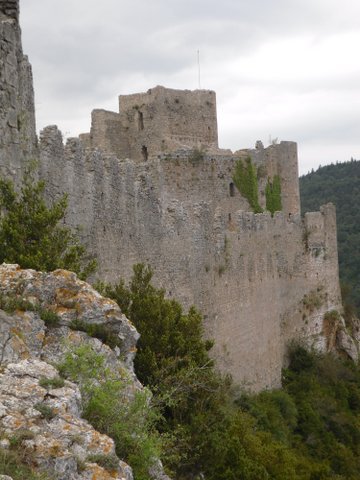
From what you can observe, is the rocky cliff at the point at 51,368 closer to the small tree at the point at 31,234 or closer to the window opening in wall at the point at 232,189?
the small tree at the point at 31,234

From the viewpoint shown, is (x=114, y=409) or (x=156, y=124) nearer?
(x=114, y=409)

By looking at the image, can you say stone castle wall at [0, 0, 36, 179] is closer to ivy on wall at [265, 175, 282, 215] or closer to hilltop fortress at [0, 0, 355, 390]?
hilltop fortress at [0, 0, 355, 390]

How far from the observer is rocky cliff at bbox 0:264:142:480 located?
5.26m

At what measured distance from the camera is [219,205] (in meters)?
27.0

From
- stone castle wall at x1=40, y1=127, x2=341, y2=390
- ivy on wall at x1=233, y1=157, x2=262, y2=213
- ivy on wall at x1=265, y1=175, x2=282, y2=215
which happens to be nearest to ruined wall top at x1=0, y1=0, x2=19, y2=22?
stone castle wall at x1=40, y1=127, x2=341, y2=390

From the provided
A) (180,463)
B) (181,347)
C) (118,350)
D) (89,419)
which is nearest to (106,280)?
(181,347)

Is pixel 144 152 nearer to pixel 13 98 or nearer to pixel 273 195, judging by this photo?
pixel 273 195

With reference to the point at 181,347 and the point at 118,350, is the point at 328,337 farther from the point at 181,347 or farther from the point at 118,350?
the point at 118,350

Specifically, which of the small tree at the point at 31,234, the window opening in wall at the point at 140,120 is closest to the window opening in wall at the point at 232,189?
the window opening in wall at the point at 140,120

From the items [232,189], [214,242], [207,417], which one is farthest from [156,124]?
[207,417]

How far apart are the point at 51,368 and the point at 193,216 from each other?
1380 cm

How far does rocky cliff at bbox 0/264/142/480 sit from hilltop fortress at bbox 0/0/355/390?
11.7 ft

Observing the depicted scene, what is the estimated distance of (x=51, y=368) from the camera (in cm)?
644

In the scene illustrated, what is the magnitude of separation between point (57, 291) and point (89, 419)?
6.07 ft
